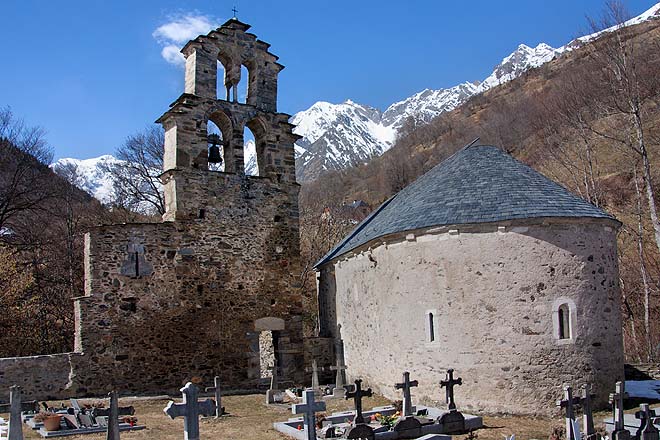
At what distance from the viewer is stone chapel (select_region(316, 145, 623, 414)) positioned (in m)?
11.4

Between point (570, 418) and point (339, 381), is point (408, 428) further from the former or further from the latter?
point (339, 381)

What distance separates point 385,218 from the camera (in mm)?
14859

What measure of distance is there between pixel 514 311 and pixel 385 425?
344 cm

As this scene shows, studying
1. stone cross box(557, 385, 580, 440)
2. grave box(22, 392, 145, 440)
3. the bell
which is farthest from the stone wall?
stone cross box(557, 385, 580, 440)

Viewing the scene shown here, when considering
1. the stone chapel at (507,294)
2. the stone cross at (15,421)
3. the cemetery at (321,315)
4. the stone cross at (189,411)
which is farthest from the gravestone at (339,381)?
the stone cross at (15,421)

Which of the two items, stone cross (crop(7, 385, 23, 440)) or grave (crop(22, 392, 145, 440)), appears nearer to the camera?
stone cross (crop(7, 385, 23, 440))

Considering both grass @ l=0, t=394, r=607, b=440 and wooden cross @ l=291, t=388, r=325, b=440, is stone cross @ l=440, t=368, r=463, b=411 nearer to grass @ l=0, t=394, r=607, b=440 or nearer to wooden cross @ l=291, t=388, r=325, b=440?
grass @ l=0, t=394, r=607, b=440

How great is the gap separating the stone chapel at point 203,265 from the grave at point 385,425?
5.98 metres

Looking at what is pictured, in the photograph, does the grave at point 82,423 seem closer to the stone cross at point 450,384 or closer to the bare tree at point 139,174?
the stone cross at point 450,384

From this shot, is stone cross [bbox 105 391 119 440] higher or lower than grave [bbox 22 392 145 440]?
higher

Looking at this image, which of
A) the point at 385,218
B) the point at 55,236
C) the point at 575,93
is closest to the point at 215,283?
the point at 385,218

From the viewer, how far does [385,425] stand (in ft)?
32.6

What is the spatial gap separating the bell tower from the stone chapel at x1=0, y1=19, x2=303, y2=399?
3 centimetres

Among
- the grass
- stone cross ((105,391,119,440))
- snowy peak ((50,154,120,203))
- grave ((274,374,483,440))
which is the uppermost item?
snowy peak ((50,154,120,203))
